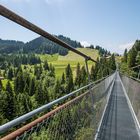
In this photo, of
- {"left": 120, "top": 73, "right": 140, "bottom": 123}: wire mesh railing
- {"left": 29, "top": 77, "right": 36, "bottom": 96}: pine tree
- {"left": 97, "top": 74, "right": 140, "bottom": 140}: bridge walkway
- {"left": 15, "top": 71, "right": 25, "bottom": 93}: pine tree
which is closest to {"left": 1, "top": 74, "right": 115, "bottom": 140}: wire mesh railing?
{"left": 97, "top": 74, "right": 140, "bottom": 140}: bridge walkway

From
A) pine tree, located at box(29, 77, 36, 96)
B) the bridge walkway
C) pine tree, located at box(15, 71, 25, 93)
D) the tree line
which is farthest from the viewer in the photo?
pine tree, located at box(15, 71, 25, 93)

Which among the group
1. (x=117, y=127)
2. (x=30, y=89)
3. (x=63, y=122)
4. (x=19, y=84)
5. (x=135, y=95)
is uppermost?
(x=63, y=122)

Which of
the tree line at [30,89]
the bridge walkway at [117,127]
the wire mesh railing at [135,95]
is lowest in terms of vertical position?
the tree line at [30,89]

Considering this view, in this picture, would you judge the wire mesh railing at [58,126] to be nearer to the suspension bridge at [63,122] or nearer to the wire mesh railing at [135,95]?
the suspension bridge at [63,122]

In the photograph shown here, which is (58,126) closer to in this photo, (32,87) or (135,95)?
(135,95)

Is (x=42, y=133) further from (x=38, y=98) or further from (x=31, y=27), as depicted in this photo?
(x=38, y=98)

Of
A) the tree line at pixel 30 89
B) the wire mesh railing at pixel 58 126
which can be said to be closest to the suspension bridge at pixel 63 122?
the wire mesh railing at pixel 58 126

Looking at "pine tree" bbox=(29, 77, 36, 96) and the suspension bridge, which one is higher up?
the suspension bridge

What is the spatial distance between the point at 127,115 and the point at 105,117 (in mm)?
1172

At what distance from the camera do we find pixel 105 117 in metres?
8.27

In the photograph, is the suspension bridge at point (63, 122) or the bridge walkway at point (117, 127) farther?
the bridge walkway at point (117, 127)

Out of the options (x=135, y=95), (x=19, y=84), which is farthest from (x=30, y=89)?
(x=135, y=95)

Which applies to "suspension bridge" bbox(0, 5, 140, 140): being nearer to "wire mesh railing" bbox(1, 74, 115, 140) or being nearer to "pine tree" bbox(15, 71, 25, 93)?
"wire mesh railing" bbox(1, 74, 115, 140)

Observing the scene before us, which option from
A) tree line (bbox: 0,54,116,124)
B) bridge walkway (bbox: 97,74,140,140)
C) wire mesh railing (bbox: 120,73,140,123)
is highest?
wire mesh railing (bbox: 120,73,140,123)
